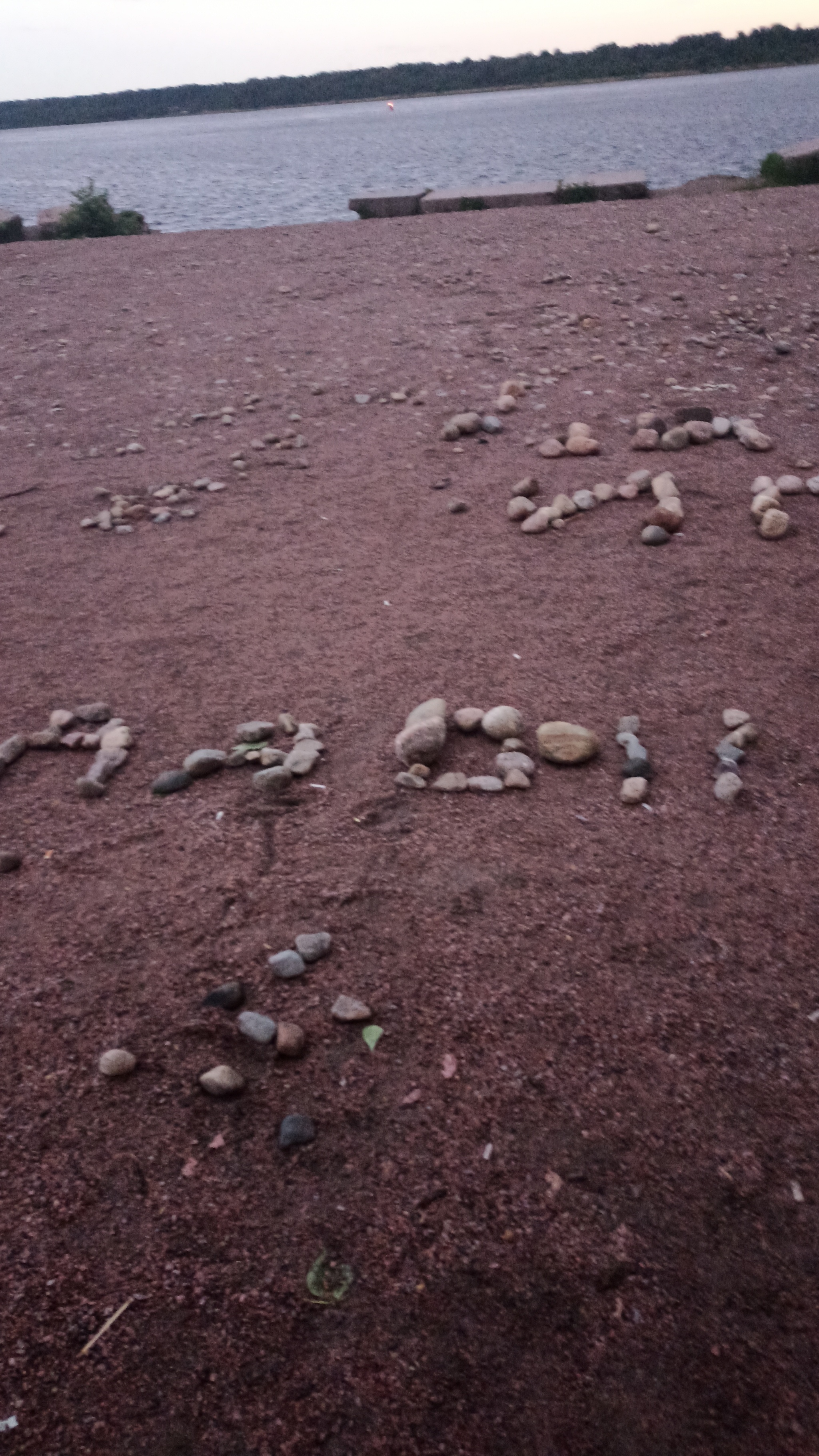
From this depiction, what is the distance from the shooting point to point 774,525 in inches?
128

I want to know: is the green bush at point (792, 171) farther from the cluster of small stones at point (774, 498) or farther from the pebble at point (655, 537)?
the pebble at point (655, 537)

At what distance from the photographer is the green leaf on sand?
1330mm

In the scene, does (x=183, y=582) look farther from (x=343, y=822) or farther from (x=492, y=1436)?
(x=492, y=1436)

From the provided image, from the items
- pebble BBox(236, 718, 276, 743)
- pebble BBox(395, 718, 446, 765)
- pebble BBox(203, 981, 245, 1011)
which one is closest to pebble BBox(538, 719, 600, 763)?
pebble BBox(395, 718, 446, 765)

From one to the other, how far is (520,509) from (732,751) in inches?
61.9

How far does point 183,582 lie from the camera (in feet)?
11.1

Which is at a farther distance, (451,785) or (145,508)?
(145,508)

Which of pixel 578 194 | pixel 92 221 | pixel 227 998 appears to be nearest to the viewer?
pixel 227 998

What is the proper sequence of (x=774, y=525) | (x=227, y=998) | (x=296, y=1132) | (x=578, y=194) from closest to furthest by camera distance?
(x=296, y=1132) < (x=227, y=998) < (x=774, y=525) < (x=578, y=194)

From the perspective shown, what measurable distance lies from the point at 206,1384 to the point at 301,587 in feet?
7.98

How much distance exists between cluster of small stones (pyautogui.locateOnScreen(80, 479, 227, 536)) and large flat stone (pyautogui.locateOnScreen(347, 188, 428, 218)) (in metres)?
7.03

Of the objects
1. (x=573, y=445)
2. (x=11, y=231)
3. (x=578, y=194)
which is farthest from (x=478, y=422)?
(x=11, y=231)

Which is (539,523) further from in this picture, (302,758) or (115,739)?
(115,739)

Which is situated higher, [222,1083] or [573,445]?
[573,445]
